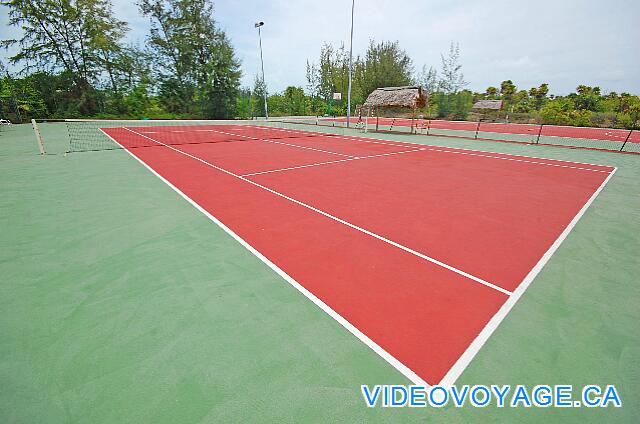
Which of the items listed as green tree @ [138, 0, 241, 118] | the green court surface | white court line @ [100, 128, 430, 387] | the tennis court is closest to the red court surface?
white court line @ [100, 128, 430, 387]

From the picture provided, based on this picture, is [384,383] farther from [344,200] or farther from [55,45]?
[55,45]

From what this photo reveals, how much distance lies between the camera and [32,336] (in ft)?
10.7

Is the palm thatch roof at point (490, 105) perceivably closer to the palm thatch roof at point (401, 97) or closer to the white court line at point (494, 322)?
the palm thatch roof at point (401, 97)

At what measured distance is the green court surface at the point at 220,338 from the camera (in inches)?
99.7

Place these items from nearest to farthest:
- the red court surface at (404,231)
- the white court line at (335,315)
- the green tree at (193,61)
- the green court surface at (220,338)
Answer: the green court surface at (220,338) → the white court line at (335,315) → the red court surface at (404,231) → the green tree at (193,61)

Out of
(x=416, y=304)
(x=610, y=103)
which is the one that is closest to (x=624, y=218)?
(x=416, y=304)

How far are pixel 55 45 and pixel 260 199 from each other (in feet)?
146

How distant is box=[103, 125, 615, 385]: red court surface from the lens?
3.46 m

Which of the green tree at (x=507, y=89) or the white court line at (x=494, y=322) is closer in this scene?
the white court line at (x=494, y=322)

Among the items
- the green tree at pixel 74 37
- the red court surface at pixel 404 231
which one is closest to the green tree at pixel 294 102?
the green tree at pixel 74 37

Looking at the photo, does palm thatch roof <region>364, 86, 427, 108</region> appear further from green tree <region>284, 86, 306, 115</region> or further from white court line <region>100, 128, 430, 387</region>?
green tree <region>284, 86, 306, 115</region>

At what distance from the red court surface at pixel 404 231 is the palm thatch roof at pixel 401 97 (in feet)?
49.5

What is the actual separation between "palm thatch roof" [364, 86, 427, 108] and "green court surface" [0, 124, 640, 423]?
22.5m

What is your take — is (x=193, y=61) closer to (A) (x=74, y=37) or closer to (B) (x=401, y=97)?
(A) (x=74, y=37)
